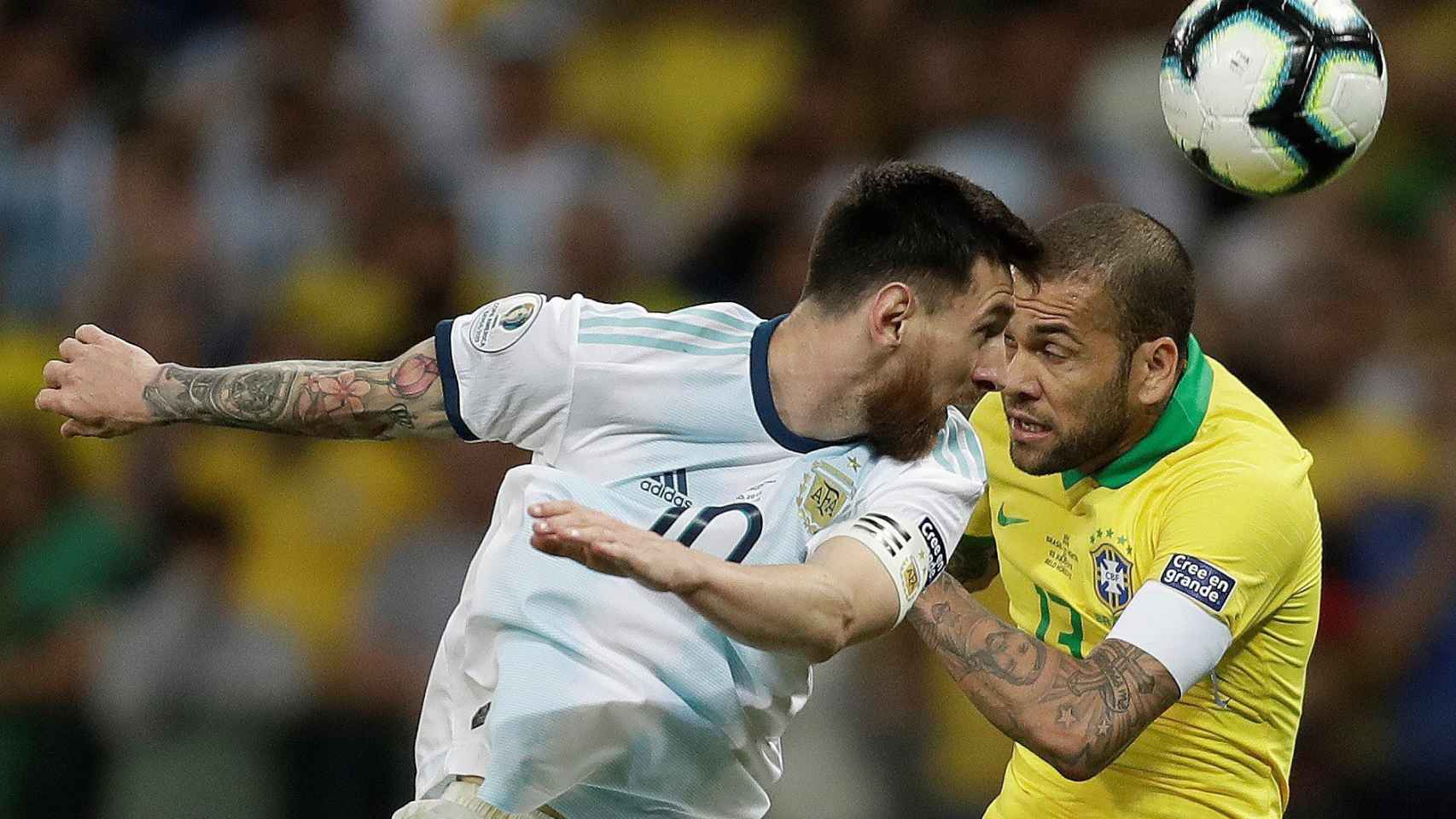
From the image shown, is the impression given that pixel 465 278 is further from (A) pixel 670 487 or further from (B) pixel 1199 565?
(B) pixel 1199 565

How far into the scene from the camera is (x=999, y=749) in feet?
20.3

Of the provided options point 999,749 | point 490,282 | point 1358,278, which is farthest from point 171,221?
point 1358,278

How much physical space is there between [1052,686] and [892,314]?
2.58 ft

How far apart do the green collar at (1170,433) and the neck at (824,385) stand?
28.6 inches

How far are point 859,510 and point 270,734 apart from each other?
3552 millimetres

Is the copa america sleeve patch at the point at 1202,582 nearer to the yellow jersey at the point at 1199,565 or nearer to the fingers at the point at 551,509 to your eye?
the yellow jersey at the point at 1199,565

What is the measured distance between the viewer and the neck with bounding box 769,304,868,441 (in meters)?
3.47

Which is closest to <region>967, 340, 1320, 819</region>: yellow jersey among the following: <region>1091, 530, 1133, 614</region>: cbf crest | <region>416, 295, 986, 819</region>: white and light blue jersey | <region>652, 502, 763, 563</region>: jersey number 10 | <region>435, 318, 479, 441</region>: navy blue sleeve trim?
<region>1091, 530, 1133, 614</region>: cbf crest

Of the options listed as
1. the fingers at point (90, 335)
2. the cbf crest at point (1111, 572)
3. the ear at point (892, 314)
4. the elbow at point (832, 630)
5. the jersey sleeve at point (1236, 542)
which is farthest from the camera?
the cbf crest at point (1111, 572)

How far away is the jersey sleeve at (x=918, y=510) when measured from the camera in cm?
325

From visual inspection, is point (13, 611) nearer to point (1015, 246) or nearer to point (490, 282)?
point (490, 282)

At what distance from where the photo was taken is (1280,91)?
4.08 m

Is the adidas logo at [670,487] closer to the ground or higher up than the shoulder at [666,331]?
closer to the ground

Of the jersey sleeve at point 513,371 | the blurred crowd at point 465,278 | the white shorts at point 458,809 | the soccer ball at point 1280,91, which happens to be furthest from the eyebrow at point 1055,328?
the blurred crowd at point 465,278
